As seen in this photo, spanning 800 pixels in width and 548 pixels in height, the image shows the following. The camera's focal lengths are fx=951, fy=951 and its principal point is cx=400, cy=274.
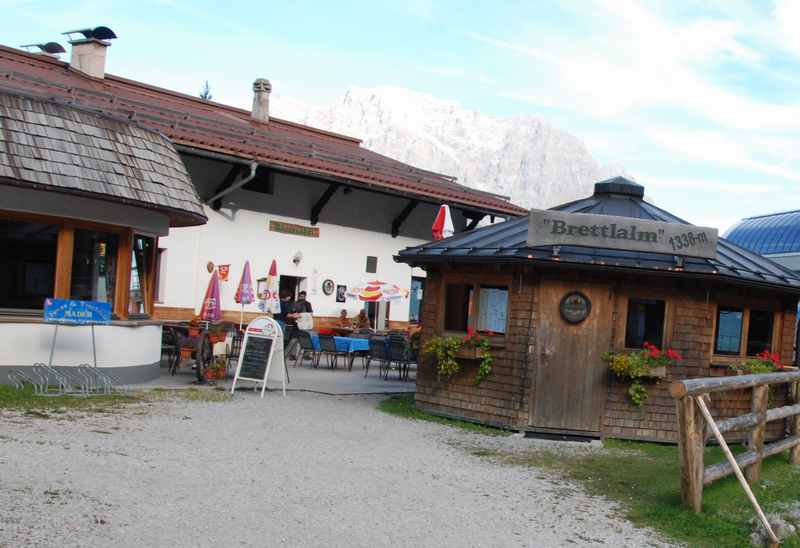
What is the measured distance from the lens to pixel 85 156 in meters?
12.8

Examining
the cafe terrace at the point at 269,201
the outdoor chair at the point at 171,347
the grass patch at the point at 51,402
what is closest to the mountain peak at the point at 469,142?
the cafe terrace at the point at 269,201

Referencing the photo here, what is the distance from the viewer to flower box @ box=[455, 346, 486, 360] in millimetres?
12812

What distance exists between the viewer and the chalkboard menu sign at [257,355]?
46.8ft

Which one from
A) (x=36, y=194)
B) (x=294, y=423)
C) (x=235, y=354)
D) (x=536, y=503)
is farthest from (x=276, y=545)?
(x=235, y=354)

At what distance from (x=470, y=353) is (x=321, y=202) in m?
10.7

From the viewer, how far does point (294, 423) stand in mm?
11781

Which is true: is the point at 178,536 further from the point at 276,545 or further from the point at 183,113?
the point at 183,113

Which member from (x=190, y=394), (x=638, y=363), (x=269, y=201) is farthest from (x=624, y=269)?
(x=269, y=201)

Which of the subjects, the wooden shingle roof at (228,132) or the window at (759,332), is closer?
the window at (759,332)

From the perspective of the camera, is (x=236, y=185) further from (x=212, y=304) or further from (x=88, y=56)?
(x=88, y=56)

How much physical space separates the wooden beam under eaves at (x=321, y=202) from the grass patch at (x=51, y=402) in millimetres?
10772

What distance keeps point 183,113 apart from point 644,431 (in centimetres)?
1364

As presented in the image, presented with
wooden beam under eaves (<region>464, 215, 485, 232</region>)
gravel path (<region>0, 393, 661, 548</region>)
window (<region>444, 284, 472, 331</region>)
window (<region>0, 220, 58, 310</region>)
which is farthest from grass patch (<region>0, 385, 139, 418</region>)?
wooden beam under eaves (<region>464, 215, 485, 232</region>)

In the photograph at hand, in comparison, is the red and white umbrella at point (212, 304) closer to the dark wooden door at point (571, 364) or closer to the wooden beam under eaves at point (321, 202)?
the wooden beam under eaves at point (321, 202)
